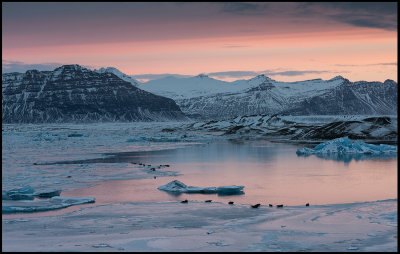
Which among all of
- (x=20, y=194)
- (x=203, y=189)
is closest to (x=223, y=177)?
(x=203, y=189)

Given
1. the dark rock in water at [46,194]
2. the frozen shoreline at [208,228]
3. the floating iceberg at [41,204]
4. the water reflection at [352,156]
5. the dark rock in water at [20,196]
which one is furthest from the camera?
the water reflection at [352,156]

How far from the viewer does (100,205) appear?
23.7 m

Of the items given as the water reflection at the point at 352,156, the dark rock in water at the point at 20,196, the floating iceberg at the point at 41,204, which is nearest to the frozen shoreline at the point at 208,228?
the floating iceberg at the point at 41,204

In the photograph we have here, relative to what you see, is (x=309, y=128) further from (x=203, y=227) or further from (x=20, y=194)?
(x=203, y=227)

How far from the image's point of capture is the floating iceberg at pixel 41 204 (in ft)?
73.8

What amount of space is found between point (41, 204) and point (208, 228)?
348 inches

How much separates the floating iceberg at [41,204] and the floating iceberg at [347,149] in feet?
102

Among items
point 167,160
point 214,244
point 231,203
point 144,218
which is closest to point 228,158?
point 167,160

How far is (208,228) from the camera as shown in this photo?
19.0 metres

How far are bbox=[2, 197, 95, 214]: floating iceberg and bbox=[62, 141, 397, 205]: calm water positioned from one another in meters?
1.02

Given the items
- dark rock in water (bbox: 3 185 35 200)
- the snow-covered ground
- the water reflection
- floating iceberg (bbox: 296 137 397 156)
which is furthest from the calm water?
floating iceberg (bbox: 296 137 397 156)

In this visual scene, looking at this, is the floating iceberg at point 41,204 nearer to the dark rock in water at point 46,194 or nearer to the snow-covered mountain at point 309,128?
the dark rock in water at point 46,194

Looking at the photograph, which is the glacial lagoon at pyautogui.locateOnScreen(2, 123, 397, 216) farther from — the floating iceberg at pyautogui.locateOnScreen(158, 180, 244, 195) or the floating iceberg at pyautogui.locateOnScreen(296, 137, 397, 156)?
the floating iceberg at pyautogui.locateOnScreen(296, 137, 397, 156)

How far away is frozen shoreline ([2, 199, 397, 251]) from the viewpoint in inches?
643
